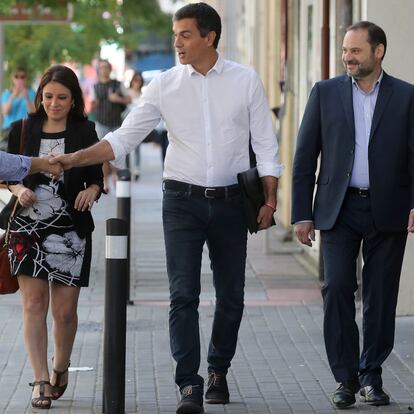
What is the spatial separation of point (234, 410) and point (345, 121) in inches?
61.3

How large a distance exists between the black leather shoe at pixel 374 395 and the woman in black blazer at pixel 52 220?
5.09ft

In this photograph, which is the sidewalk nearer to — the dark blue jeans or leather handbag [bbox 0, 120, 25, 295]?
the dark blue jeans

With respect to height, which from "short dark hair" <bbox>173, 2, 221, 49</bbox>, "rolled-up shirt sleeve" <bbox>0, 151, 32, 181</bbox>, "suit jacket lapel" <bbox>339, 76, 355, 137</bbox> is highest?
"short dark hair" <bbox>173, 2, 221, 49</bbox>

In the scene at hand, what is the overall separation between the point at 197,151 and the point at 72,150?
2.07 ft

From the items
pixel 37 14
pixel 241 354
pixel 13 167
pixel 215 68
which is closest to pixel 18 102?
pixel 37 14

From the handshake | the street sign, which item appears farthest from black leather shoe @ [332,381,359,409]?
the street sign

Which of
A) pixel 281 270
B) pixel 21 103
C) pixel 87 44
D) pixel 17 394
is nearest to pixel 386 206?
pixel 17 394

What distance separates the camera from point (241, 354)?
9016mm

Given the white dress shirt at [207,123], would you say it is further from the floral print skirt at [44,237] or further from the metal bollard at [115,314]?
the metal bollard at [115,314]

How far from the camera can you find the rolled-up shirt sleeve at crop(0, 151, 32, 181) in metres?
6.93

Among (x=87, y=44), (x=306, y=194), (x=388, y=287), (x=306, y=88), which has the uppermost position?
(x=87, y=44)

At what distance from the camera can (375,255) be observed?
7.46 metres

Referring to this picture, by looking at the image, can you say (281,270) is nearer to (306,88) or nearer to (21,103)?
(306,88)

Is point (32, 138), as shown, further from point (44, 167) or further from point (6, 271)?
point (6, 271)
